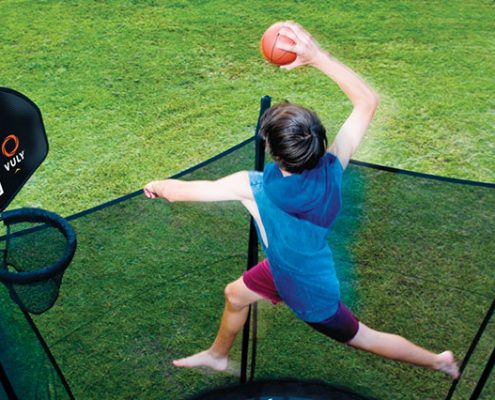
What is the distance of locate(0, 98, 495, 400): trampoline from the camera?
3172mm

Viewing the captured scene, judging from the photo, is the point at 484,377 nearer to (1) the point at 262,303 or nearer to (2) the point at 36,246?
(1) the point at 262,303

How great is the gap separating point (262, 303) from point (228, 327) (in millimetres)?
364

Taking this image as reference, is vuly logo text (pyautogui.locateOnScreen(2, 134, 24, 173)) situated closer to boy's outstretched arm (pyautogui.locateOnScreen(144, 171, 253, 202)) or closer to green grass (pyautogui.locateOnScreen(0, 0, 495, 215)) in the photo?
boy's outstretched arm (pyautogui.locateOnScreen(144, 171, 253, 202))

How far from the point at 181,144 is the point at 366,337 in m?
2.67

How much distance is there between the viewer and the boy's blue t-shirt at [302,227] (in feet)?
7.86

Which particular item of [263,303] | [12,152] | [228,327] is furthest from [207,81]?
[12,152]

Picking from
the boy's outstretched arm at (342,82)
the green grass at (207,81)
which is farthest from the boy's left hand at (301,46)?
the green grass at (207,81)

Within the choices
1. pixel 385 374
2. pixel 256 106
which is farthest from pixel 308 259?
pixel 256 106

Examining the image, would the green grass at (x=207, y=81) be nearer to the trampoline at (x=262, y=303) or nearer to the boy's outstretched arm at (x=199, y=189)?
the trampoline at (x=262, y=303)

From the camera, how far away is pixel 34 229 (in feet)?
7.94

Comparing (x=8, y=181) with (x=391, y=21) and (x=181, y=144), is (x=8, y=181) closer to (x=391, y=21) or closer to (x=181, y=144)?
(x=181, y=144)

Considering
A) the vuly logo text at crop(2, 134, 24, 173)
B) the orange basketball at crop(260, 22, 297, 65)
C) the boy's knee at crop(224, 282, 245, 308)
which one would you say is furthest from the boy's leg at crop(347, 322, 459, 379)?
the vuly logo text at crop(2, 134, 24, 173)

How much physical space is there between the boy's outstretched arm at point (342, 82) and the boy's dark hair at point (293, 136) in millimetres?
192

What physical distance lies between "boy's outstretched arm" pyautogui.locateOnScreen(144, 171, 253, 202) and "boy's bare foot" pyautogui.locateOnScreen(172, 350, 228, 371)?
42.9 inches
